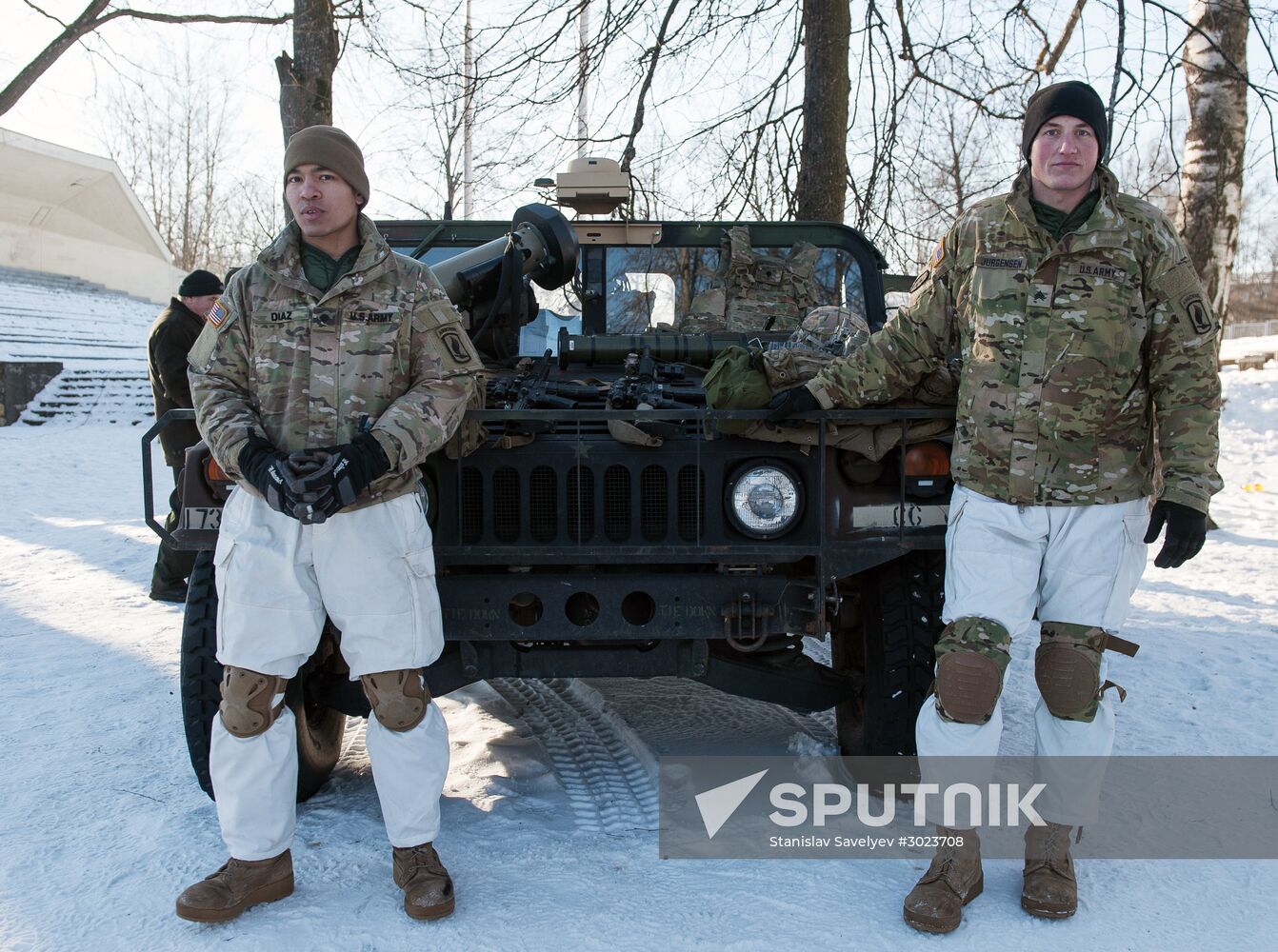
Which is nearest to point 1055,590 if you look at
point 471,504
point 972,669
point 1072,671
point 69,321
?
point 1072,671

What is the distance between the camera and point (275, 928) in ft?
8.04

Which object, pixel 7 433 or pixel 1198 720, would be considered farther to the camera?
pixel 7 433

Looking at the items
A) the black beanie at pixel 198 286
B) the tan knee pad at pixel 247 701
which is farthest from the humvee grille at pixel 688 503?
the black beanie at pixel 198 286

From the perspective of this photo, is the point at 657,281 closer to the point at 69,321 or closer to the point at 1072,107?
the point at 1072,107

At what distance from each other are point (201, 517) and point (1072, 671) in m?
2.26

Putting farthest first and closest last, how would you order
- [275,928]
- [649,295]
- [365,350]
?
[649,295] → [365,350] → [275,928]

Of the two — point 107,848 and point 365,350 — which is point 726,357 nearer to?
point 365,350

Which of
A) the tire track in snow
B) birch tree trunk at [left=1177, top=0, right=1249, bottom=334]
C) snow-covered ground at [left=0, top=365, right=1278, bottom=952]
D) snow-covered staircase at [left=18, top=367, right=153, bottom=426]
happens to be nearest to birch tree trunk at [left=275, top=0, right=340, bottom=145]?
snow-covered ground at [left=0, top=365, right=1278, bottom=952]

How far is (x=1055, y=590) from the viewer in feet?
8.64

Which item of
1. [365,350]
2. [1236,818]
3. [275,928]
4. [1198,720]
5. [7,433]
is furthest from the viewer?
[7,433]

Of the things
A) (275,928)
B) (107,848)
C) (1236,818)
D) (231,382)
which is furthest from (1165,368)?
(107,848)

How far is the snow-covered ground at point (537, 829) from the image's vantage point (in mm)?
2436

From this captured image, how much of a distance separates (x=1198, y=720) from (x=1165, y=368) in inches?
77.5

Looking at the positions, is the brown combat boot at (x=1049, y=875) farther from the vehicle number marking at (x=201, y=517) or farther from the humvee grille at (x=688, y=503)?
the vehicle number marking at (x=201, y=517)
